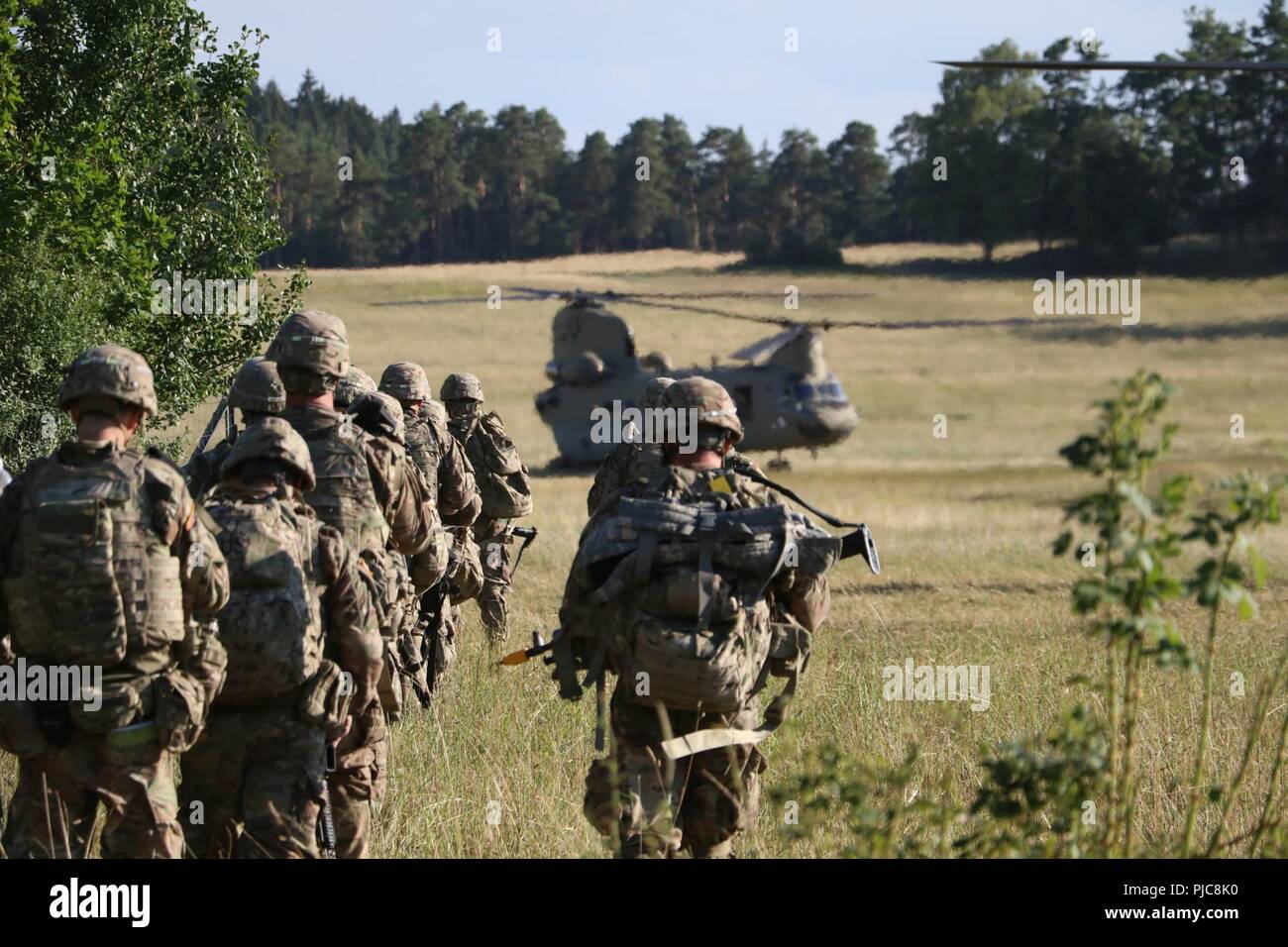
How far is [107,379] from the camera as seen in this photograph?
502cm

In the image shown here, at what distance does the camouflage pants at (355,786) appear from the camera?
19.7 feet

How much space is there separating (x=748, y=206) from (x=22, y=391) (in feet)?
150

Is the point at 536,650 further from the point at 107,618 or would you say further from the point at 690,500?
the point at 107,618

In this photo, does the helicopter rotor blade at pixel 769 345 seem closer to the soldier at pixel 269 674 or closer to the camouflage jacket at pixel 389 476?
the camouflage jacket at pixel 389 476

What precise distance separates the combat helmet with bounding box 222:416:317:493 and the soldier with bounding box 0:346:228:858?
1.17 feet

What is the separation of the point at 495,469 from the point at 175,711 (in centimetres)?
661

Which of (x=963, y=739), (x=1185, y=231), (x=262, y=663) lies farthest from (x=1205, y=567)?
(x=1185, y=231)

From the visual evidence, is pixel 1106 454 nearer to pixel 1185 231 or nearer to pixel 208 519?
pixel 208 519

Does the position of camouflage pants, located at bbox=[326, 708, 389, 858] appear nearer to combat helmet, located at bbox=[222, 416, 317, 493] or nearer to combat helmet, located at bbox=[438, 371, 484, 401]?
combat helmet, located at bbox=[222, 416, 317, 493]

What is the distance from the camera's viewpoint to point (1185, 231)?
24.9 metres

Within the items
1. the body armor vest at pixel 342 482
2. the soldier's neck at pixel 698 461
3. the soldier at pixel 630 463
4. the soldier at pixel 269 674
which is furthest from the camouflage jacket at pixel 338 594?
the soldier at pixel 630 463

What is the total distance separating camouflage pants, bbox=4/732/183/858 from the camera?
5.02 m

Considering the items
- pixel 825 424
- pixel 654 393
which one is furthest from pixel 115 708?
pixel 825 424
